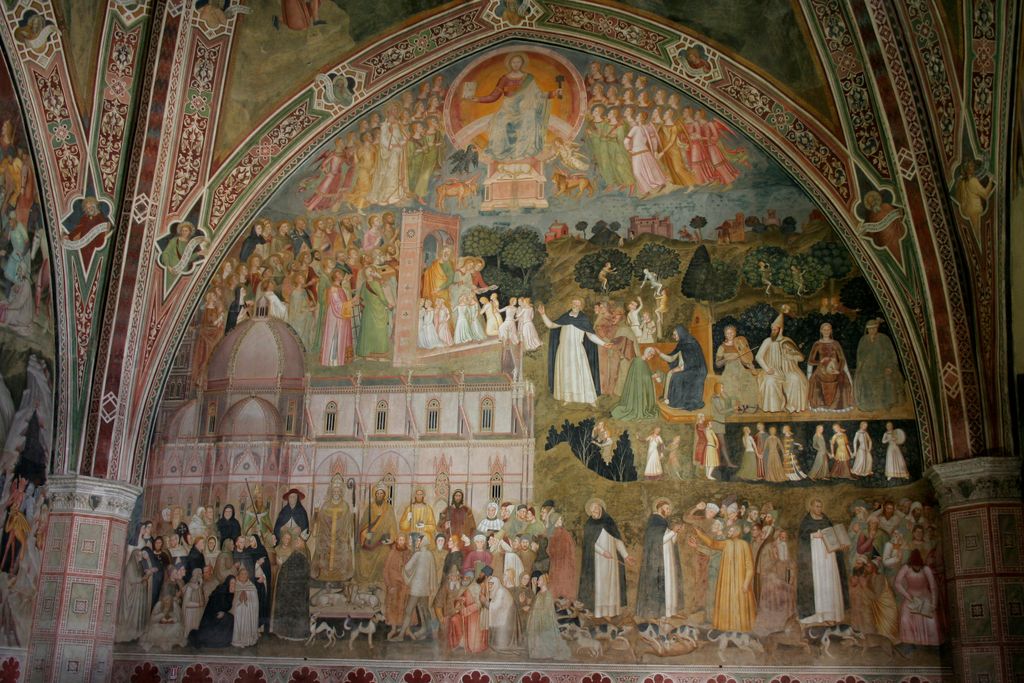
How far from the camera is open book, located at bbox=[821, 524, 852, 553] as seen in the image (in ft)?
44.1

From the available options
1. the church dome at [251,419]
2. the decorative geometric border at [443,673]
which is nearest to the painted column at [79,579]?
the decorative geometric border at [443,673]

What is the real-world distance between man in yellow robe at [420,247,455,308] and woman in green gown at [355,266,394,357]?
1.61 feet

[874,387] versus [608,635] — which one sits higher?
[874,387]

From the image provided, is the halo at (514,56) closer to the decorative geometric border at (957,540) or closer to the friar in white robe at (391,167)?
the friar in white robe at (391,167)

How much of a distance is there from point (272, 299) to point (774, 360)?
6284 mm

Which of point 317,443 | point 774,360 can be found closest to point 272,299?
point 317,443

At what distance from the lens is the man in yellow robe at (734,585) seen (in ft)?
43.7

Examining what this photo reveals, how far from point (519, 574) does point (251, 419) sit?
3822 millimetres

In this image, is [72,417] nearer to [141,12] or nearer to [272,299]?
[272,299]

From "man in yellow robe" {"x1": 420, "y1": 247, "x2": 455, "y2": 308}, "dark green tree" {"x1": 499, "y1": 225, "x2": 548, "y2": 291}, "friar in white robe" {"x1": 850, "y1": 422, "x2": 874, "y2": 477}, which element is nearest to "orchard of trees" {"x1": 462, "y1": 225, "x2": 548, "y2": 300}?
"dark green tree" {"x1": 499, "y1": 225, "x2": 548, "y2": 291}

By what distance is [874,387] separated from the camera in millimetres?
14000

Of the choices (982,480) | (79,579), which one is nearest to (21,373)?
(79,579)

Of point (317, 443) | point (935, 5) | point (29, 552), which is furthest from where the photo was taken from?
point (317, 443)

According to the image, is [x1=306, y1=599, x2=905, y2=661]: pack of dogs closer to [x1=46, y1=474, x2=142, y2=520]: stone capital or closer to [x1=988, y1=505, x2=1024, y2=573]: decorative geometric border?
[x1=988, y1=505, x2=1024, y2=573]: decorative geometric border
